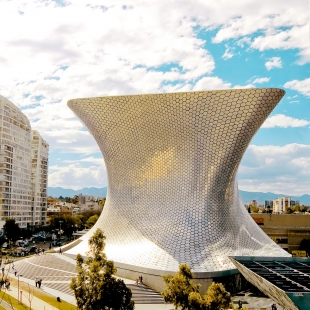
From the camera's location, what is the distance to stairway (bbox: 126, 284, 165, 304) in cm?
1903

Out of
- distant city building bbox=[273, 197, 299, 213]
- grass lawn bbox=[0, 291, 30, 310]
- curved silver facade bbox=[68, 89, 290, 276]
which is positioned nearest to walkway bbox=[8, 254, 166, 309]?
curved silver facade bbox=[68, 89, 290, 276]

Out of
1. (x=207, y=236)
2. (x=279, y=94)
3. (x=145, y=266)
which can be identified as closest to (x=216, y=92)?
(x=279, y=94)

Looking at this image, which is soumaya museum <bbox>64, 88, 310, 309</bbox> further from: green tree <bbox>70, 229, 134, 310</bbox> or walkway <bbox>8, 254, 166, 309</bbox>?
green tree <bbox>70, 229, 134, 310</bbox>

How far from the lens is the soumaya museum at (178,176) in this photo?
2264 centimetres

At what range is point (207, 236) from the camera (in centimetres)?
2303

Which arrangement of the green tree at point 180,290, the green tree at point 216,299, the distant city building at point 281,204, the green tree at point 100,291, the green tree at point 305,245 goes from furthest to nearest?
the distant city building at point 281,204 → the green tree at point 305,245 → the green tree at point 180,290 → the green tree at point 100,291 → the green tree at point 216,299

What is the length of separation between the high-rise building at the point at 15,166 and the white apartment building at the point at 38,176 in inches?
55.2

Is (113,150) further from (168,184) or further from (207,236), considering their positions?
(207,236)

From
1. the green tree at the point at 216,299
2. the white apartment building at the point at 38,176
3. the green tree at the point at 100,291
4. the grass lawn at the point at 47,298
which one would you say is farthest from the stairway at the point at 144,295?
the white apartment building at the point at 38,176

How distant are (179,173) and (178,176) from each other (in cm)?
19

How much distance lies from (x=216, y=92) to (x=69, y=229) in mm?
35091

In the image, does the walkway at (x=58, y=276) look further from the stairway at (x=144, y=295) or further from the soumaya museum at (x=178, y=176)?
the soumaya museum at (x=178, y=176)

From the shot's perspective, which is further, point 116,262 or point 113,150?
point 113,150

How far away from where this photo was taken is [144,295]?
19578 millimetres
